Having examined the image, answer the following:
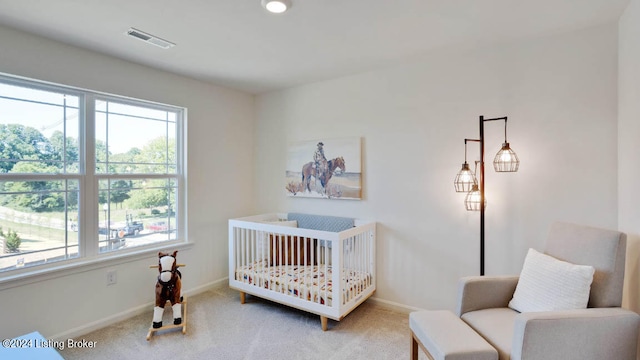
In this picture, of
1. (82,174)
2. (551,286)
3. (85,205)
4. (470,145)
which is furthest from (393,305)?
(82,174)

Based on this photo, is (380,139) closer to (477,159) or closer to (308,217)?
(477,159)

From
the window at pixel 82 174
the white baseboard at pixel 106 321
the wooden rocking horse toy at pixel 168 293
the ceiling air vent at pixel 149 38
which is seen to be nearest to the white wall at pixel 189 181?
the white baseboard at pixel 106 321

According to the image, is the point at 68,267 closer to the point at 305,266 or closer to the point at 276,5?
the point at 305,266

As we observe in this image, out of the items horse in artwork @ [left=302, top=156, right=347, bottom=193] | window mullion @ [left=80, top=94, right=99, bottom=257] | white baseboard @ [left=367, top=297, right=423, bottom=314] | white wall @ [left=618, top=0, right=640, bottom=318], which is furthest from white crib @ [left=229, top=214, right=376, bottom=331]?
white wall @ [left=618, top=0, right=640, bottom=318]

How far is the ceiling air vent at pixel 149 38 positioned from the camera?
225 cm

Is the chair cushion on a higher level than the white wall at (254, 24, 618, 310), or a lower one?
lower

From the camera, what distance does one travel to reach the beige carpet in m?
2.24

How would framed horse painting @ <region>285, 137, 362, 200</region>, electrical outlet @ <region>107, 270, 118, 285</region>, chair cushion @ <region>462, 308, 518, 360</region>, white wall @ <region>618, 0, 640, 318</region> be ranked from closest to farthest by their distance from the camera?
chair cushion @ <region>462, 308, 518, 360</region>, white wall @ <region>618, 0, 640, 318</region>, electrical outlet @ <region>107, 270, 118, 285</region>, framed horse painting @ <region>285, 137, 362, 200</region>

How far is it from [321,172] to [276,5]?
6.04 ft

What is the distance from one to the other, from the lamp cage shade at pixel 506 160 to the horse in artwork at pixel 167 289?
8.95 ft

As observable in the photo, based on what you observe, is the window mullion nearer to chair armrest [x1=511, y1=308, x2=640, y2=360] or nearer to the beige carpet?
the beige carpet

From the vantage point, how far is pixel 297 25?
2146mm

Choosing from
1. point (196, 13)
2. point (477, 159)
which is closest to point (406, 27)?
point (477, 159)

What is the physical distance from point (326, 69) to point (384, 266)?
1988 mm
